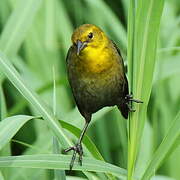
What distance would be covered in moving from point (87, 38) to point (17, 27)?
30.6 inches

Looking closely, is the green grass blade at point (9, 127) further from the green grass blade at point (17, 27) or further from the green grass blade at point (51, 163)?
the green grass blade at point (17, 27)

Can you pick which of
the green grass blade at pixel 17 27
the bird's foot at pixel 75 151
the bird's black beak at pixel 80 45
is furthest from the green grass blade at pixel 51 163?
the green grass blade at pixel 17 27

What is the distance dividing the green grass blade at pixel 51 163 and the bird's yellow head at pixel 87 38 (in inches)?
22.3

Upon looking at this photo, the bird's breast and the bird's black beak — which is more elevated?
the bird's black beak

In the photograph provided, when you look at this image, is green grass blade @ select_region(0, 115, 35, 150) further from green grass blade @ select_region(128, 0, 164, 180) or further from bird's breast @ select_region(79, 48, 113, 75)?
bird's breast @ select_region(79, 48, 113, 75)

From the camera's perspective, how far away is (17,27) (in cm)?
296

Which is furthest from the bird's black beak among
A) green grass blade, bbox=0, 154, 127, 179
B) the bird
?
green grass blade, bbox=0, 154, 127, 179

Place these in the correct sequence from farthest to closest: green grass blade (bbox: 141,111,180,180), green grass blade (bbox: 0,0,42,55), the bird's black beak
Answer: green grass blade (bbox: 0,0,42,55)
the bird's black beak
green grass blade (bbox: 141,111,180,180)

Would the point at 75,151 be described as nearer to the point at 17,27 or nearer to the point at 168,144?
the point at 168,144

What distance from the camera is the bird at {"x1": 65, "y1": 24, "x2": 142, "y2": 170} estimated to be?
2.29m

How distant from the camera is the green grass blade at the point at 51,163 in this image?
1739 millimetres

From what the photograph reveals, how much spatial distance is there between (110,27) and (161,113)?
2.67 feet

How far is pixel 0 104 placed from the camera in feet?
7.62

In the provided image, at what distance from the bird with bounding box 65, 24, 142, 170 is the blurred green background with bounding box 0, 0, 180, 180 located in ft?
1.15
